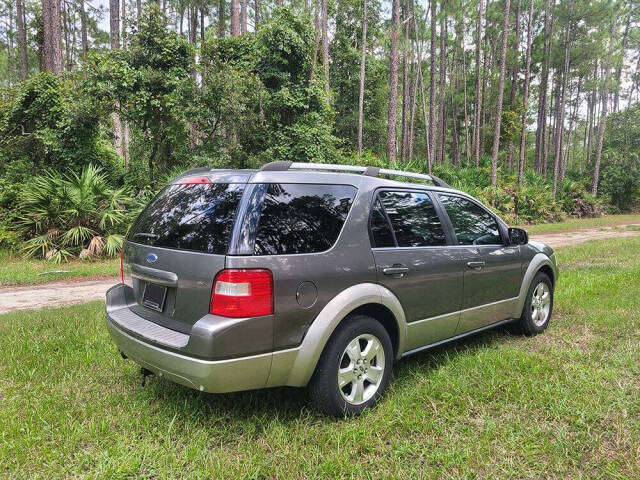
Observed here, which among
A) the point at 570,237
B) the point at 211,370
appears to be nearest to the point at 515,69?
the point at 570,237

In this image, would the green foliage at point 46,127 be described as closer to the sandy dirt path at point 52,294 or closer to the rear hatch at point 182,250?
the sandy dirt path at point 52,294

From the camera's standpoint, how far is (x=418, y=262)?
3420mm

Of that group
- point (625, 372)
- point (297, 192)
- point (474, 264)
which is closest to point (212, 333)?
point (297, 192)

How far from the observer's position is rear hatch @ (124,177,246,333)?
8.57 ft

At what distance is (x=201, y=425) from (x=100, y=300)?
468 centimetres

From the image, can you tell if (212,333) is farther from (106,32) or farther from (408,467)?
(106,32)

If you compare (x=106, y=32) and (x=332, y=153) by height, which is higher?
(x=106, y=32)

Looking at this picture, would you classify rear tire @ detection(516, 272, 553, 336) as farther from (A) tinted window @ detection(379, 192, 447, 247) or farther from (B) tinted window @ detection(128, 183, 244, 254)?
(B) tinted window @ detection(128, 183, 244, 254)

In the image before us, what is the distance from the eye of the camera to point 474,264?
3914 millimetres

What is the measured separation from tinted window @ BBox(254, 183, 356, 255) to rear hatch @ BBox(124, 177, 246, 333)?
222 mm

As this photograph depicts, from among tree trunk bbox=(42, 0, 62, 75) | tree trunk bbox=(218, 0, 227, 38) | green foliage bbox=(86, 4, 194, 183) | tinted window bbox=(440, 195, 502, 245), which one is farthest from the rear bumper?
tree trunk bbox=(218, 0, 227, 38)

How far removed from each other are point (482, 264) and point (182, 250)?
2794mm

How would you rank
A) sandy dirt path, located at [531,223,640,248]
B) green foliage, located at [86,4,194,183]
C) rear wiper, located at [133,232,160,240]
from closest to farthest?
rear wiper, located at [133,232,160,240], green foliage, located at [86,4,194,183], sandy dirt path, located at [531,223,640,248]

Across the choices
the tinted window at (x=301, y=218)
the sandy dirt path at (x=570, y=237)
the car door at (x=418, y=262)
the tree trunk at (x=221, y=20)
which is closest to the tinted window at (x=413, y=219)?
the car door at (x=418, y=262)
